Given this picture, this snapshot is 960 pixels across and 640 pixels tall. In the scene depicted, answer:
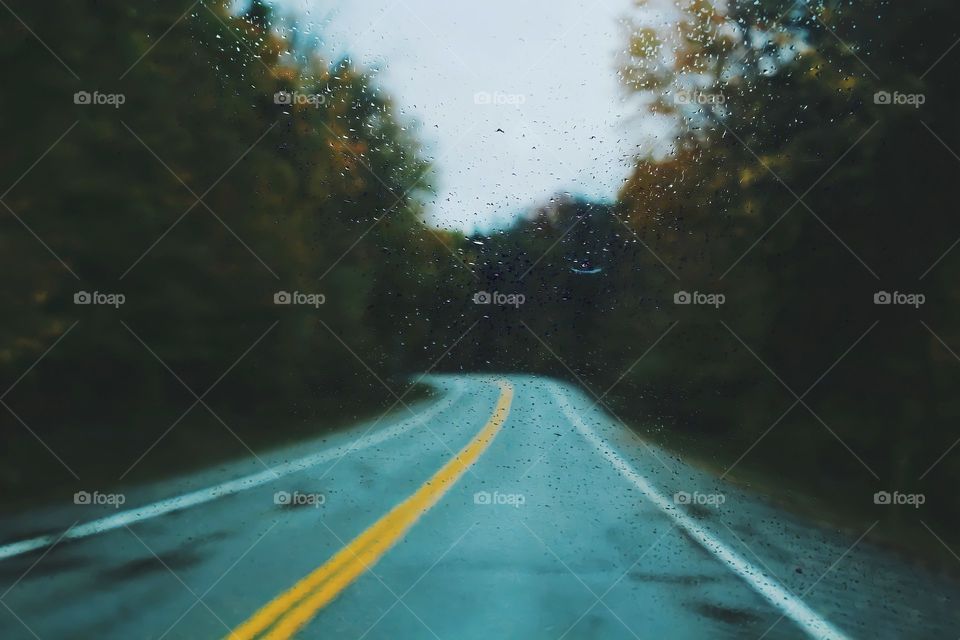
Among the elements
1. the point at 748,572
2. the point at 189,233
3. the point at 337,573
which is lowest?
the point at 337,573

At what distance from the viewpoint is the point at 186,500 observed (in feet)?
13.3

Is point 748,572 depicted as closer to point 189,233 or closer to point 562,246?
point 562,246

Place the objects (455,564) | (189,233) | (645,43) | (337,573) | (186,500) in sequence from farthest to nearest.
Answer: (189,233)
(645,43)
(186,500)
(455,564)
(337,573)

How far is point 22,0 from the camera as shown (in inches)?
196

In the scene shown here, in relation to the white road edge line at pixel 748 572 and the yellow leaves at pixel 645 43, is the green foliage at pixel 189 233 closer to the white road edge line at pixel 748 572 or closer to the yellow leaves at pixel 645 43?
the yellow leaves at pixel 645 43

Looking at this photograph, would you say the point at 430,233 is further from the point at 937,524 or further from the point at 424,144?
the point at 937,524

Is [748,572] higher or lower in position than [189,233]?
lower

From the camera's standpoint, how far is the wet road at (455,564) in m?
2.24

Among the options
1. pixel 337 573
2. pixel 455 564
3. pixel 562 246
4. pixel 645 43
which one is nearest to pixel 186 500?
pixel 337 573

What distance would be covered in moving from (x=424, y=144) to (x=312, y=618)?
3.05 meters

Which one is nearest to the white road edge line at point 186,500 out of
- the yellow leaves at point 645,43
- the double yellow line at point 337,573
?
the double yellow line at point 337,573

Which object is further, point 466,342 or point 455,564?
point 466,342

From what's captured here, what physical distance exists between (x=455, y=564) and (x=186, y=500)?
2.01 metres

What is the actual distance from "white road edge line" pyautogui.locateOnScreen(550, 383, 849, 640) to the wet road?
0.01 metres
